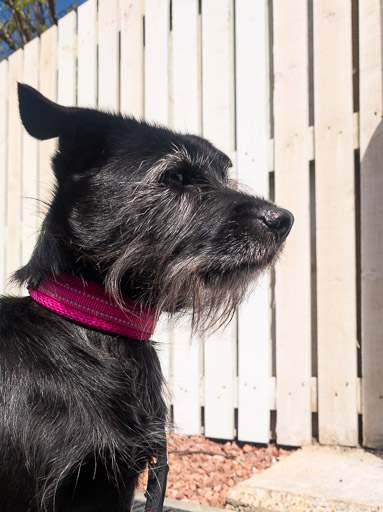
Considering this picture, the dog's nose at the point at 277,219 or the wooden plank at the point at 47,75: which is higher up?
the wooden plank at the point at 47,75

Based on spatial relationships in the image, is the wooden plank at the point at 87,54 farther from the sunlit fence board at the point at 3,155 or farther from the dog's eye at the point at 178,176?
the dog's eye at the point at 178,176

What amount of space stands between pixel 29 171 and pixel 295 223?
2889 millimetres

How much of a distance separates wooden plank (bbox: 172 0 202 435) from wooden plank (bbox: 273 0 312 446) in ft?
2.08

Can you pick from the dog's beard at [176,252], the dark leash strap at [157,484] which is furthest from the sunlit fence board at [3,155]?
the dark leash strap at [157,484]

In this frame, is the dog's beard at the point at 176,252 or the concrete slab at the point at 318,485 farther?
the concrete slab at the point at 318,485

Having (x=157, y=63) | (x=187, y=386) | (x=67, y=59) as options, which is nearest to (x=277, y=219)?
(x=187, y=386)

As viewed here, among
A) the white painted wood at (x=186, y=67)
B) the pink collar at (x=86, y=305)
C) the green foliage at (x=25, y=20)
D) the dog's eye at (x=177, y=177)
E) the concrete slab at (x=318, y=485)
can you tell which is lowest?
the concrete slab at (x=318, y=485)

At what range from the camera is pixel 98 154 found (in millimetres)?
1968

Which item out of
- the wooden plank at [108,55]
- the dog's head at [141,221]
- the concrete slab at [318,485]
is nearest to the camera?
the dog's head at [141,221]

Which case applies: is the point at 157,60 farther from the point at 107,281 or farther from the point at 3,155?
the point at 107,281

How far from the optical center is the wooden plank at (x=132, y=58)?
4.23 m

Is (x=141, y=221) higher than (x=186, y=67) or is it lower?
lower

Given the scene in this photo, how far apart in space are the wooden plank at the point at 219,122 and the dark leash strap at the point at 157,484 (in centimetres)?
172

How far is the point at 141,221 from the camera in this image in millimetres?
1953
